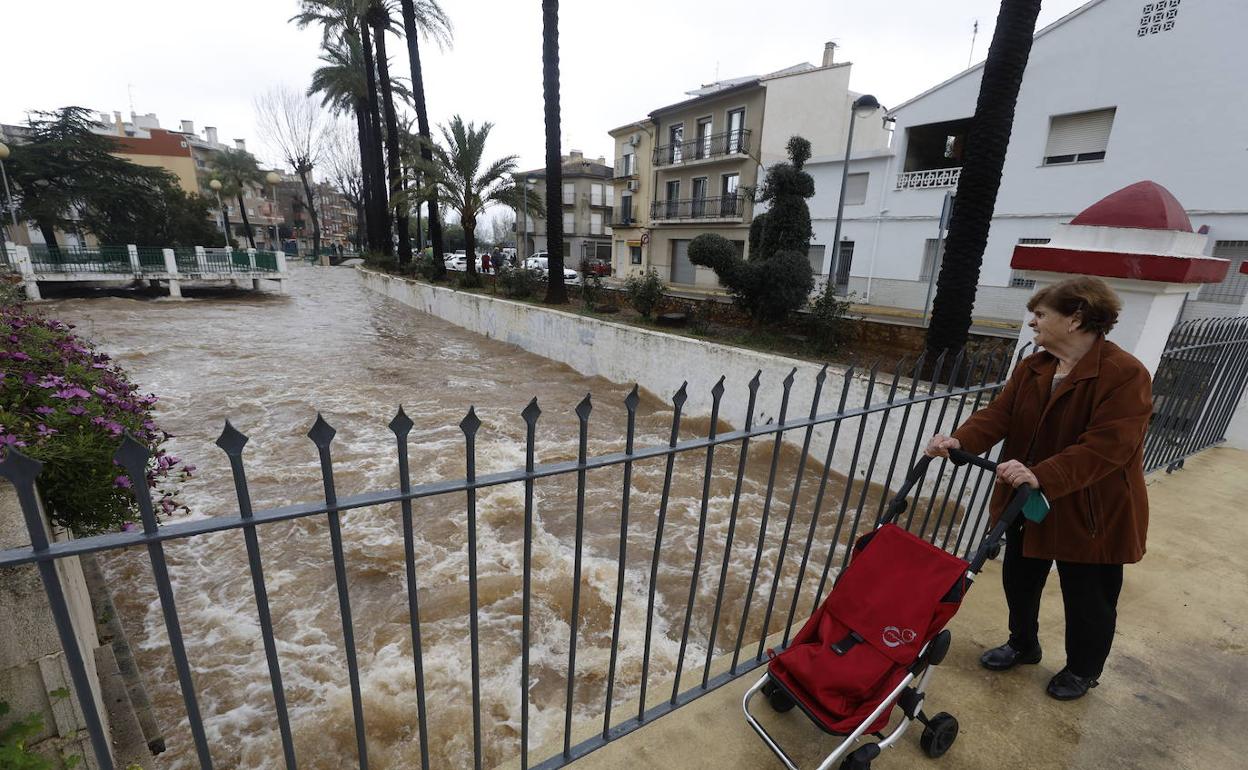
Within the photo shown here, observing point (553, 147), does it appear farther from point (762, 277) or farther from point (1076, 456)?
point (1076, 456)

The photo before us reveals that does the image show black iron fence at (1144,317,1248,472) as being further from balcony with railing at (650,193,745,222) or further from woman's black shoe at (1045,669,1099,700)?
balcony with railing at (650,193,745,222)

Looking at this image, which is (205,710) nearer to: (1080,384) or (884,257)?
(1080,384)

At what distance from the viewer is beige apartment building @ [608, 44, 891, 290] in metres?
22.3

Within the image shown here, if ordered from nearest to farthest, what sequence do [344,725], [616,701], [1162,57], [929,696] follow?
[929,696] < [344,725] < [616,701] < [1162,57]

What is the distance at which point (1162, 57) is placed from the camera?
1238 cm

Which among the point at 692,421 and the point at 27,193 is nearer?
the point at 692,421

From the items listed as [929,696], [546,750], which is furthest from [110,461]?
[929,696]

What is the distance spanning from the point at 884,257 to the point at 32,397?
19093 mm

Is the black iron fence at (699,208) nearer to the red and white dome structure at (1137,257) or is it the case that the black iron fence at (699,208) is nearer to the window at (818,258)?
the window at (818,258)

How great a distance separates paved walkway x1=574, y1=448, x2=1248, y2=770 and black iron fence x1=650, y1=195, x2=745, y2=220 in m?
21.3

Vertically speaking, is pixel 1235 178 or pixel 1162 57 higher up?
pixel 1162 57

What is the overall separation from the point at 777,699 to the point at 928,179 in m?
18.1

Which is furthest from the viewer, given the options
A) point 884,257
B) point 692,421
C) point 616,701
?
point 884,257

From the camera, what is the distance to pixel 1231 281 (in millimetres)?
11719
